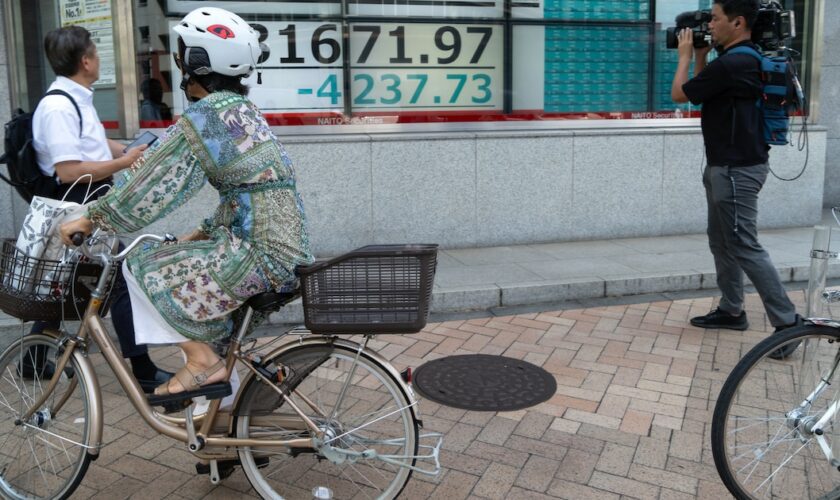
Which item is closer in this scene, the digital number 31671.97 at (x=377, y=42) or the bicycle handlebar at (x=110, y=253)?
the bicycle handlebar at (x=110, y=253)

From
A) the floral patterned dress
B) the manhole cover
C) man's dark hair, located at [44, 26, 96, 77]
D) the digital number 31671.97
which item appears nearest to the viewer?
the floral patterned dress

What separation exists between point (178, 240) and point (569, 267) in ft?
13.7

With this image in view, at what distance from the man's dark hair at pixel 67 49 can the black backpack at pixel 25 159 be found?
0.47ft

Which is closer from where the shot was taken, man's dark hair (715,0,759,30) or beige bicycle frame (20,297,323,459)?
beige bicycle frame (20,297,323,459)

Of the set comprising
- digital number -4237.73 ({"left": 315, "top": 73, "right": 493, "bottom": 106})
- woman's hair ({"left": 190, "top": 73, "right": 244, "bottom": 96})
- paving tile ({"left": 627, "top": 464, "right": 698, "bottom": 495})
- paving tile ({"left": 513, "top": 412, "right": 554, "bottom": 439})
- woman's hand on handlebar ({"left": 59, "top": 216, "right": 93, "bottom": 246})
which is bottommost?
paving tile ({"left": 627, "top": 464, "right": 698, "bottom": 495})

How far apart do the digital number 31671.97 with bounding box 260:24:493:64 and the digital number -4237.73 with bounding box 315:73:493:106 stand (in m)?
0.15

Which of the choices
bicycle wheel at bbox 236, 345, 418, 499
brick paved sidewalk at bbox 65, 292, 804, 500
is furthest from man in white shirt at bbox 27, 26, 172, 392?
bicycle wheel at bbox 236, 345, 418, 499

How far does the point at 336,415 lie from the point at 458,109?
5.12m

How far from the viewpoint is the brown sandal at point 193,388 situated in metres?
2.85

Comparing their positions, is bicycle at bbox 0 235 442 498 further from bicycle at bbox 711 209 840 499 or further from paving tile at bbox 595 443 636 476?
bicycle at bbox 711 209 840 499

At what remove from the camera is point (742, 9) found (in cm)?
466

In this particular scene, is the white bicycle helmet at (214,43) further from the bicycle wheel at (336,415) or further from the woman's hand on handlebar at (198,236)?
the bicycle wheel at (336,415)

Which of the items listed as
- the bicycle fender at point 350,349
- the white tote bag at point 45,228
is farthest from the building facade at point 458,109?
the bicycle fender at point 350,349

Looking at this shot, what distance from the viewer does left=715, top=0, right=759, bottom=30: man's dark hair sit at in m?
4.64
